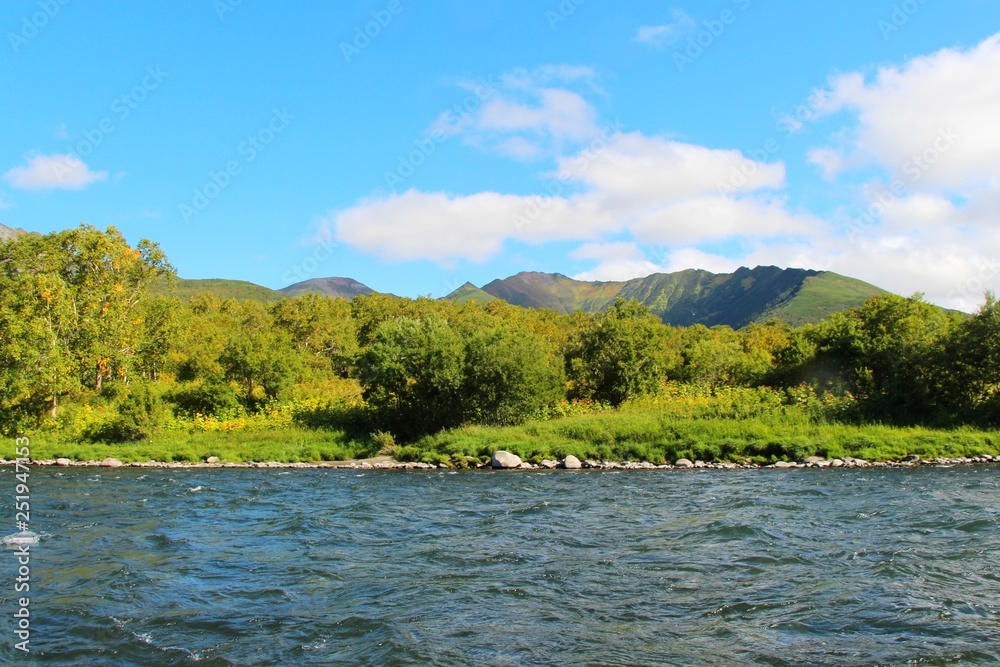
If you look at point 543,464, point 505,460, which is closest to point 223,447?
point 505,460

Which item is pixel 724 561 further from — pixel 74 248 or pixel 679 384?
pixel 74 248

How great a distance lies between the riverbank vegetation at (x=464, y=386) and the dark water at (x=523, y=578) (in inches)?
448

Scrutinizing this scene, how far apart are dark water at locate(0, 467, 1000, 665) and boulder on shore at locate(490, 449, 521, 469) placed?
30.2 ft

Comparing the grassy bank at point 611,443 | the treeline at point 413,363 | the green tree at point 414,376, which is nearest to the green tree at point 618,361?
the treeline at point 413,363

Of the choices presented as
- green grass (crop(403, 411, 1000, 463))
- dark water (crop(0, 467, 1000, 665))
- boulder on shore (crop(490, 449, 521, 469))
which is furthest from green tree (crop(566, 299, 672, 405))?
dark water (crop(0, 467, 1000, 665))

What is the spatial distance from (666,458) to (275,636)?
26.5 metres

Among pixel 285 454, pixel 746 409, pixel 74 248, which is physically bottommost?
pixel 285 454

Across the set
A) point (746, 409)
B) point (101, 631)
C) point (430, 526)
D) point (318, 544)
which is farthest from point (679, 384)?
point (101, 631)

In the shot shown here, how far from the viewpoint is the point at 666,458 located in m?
34.6

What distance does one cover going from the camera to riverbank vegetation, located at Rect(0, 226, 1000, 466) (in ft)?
120

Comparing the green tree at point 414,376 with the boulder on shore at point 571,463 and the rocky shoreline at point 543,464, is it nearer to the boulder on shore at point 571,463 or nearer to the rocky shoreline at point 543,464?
the rocky shoreline at point 543,464

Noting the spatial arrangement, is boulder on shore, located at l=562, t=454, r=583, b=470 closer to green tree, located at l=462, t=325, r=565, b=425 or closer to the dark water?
green tree, located at l=462, t=325, r=565, b=425

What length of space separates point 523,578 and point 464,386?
92.5 feet

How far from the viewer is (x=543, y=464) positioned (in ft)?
114
